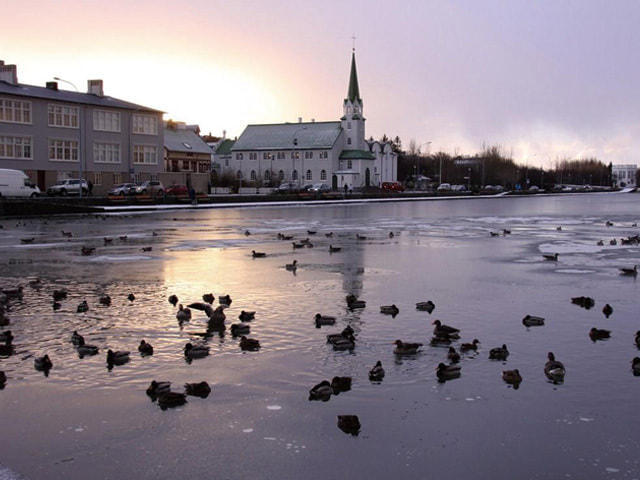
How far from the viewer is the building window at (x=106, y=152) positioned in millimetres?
76562

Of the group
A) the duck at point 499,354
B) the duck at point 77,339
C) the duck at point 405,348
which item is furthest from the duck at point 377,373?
the duck at point 77,339

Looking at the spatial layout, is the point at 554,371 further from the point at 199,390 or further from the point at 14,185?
the point at 14,185

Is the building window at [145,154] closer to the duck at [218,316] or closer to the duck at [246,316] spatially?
the duck at [246,316]

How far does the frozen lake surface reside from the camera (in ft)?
18.5

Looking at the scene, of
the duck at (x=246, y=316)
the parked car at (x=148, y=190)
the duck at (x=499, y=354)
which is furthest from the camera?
the parked car at (x=148, y=190)

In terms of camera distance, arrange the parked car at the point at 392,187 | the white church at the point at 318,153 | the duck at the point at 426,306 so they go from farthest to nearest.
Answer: the white church at the point at 318,153 < the parked car at the point at 392,187 < the duck at the point at 426,306

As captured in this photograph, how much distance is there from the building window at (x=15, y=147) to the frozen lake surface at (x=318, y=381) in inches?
2244

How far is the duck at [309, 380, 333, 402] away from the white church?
122138mm

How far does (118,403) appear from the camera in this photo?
275 inches

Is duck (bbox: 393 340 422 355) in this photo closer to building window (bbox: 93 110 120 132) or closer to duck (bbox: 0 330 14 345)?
duck (bbox: 0 330 14 345)

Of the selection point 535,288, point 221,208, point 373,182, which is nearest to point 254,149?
point 373,182

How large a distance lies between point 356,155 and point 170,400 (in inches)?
5090

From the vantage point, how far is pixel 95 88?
79438 mm

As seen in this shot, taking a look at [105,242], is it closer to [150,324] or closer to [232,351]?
[150,324]
